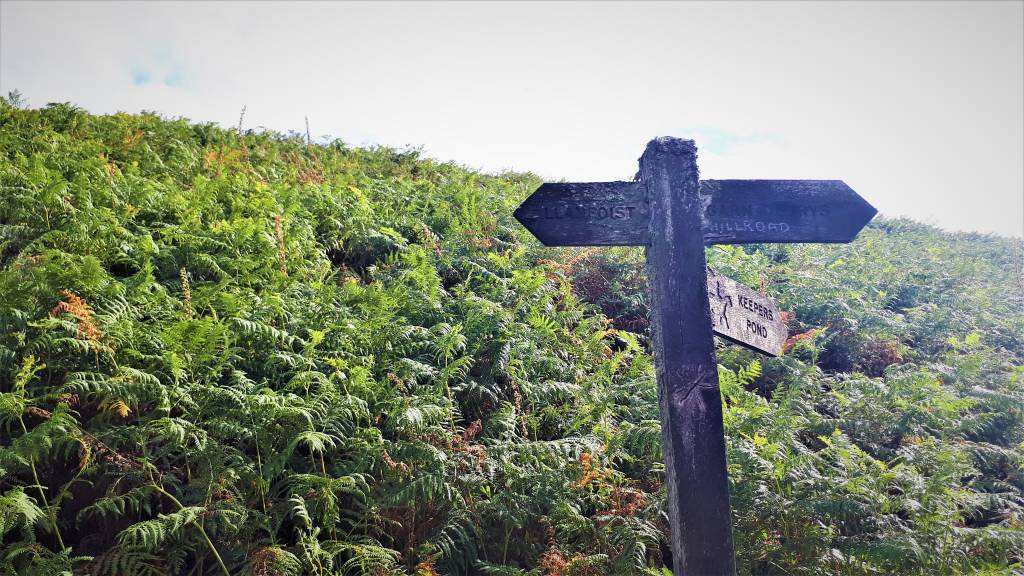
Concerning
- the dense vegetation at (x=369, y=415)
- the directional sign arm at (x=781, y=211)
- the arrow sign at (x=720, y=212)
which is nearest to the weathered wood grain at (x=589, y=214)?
the arrow sign at (x=720, y=212)

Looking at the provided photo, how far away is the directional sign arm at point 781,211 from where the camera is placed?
3.44 metres

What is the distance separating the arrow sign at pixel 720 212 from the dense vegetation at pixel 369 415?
5.36 feet

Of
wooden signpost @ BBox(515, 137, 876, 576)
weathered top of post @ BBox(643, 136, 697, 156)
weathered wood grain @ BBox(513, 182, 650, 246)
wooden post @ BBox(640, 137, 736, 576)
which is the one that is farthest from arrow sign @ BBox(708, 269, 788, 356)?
weathered top of post @ BBox(643, 136, 697, 156)

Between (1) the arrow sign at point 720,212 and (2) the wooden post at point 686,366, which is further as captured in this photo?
(1) the arrow sign at point 720,212

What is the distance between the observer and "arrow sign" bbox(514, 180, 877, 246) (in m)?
3.33

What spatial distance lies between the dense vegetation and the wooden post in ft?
3.06

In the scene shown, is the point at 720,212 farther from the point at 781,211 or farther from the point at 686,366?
the point at 686,366

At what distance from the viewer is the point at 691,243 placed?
329 centimetres

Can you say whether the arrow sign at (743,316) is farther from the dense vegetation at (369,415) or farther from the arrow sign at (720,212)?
the dense vegetation at (369,415)

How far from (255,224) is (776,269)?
279 inches

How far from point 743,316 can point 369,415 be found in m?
2.45

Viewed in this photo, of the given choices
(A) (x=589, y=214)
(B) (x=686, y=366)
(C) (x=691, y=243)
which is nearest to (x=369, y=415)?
(A) (x=589, y=214)

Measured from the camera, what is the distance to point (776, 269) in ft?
31.4

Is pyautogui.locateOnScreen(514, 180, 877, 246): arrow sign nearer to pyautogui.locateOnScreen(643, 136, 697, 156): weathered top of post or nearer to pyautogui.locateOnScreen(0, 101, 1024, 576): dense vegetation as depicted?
pyautogui.locateOnScreen(643, 136, 697, 156): weathered top of post
